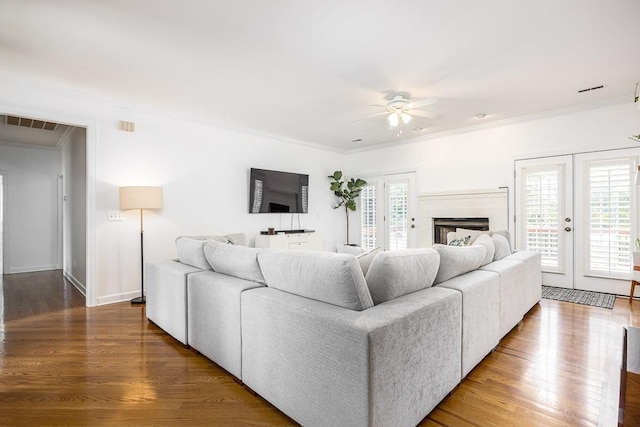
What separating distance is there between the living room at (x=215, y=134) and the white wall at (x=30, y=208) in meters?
0.07

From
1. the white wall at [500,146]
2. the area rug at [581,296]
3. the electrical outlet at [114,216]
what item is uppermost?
the white wall at [500,146]

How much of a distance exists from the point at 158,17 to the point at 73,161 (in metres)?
3.99

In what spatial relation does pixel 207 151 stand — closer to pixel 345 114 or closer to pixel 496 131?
pixel 345 114

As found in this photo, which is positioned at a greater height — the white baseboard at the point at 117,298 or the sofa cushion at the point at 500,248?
the sofa cushion at the point at 500,248

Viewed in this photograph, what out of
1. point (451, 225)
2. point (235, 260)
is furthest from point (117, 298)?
point (451, 225)

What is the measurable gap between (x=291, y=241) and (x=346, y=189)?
2.05m

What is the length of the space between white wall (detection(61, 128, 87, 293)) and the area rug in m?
6.21

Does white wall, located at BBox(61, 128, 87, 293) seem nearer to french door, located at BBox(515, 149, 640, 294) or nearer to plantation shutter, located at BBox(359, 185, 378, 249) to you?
plantation shutter, located at BBox(359, 185, 378, 249)

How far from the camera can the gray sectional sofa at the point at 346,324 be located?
140cm

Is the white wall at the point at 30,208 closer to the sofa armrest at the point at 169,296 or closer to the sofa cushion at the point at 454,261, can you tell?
the sofa armrest at the point at 169,296

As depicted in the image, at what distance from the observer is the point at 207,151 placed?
4988 millimetres

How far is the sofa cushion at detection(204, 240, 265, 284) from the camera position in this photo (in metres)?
2.20

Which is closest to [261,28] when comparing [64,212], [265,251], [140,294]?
[265,251]

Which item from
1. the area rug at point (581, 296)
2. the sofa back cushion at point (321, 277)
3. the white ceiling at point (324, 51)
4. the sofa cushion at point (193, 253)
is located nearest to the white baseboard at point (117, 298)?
the sofa cushion at point (193, 253)
